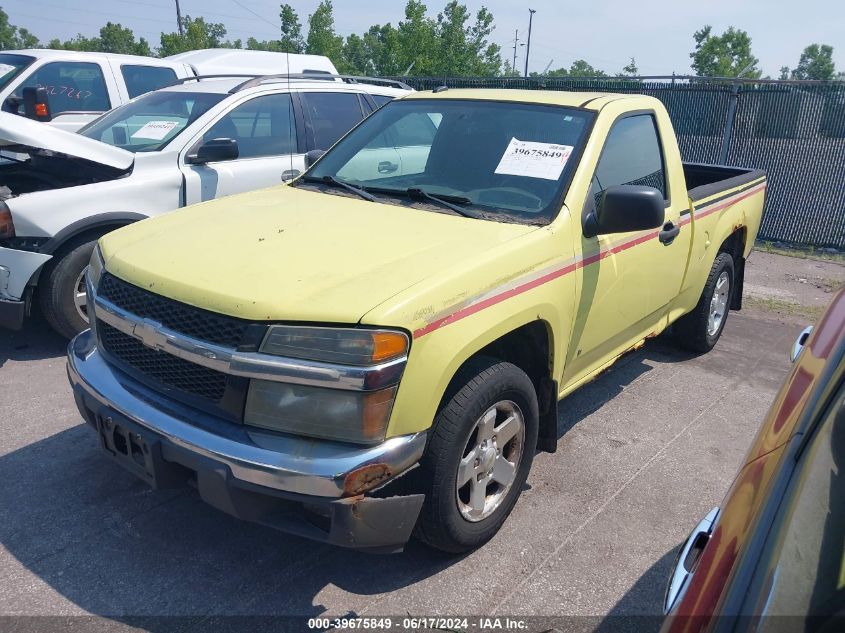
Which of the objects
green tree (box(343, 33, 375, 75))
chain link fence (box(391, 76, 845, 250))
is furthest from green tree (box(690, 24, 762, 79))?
chain link fence (box(391, 76, 845, 250))

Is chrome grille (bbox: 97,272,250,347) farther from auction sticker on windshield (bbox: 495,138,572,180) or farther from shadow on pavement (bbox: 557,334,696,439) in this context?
shadow on pavement (bbox: 557,334,696,439)

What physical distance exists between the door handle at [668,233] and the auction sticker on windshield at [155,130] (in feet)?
13.2

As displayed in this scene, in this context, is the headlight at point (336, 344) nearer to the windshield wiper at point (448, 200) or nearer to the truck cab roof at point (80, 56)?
the windshield wiper at point (448, 200)

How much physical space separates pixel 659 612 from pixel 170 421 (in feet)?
6.73

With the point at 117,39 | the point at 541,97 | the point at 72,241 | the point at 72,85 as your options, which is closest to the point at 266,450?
the point at 541,97

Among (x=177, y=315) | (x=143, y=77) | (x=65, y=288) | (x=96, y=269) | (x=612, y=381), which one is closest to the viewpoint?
(x=177, y=315)

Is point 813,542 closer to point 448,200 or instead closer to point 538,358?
point 538,358

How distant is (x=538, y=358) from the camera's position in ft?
10.7

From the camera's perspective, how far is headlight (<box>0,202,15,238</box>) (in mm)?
4645

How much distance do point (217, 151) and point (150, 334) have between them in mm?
3057

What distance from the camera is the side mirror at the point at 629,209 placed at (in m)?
3.16

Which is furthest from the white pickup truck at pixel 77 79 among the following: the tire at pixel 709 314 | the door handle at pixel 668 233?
the door handle at pixel 668 233

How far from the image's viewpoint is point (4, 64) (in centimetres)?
877

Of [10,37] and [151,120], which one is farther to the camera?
[10,37]
